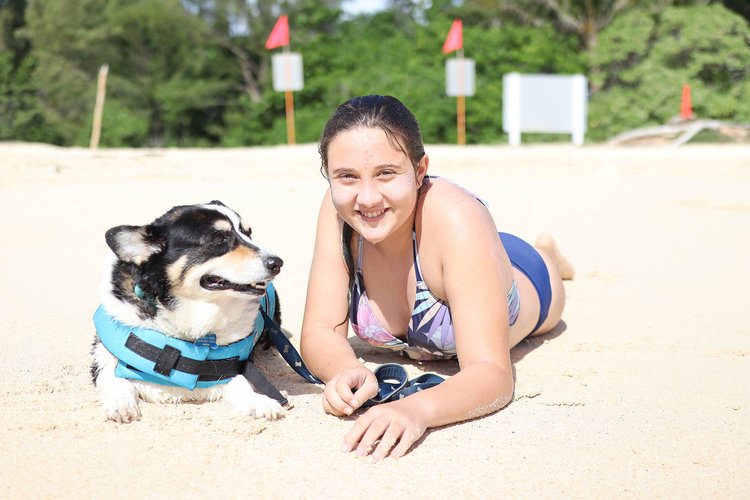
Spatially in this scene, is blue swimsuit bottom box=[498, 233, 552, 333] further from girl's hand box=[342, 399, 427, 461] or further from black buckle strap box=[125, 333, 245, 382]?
black buckle strap box=[125, 333, 245, 382]

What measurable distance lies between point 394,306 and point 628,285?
97.5 inches

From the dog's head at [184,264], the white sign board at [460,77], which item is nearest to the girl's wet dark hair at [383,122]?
the dog's head at [184,264]

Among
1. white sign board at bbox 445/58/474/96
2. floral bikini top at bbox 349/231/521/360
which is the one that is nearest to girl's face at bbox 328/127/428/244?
floral bikini top at bbox 349/231/521/360

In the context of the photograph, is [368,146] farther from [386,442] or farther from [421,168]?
[386,442]

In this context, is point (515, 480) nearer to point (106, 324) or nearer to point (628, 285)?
point (106, 324)

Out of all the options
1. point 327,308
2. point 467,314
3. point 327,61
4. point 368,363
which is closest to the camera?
Answer: point 467,314

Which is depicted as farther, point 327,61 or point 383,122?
point 327,61

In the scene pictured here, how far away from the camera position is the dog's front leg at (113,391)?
284cm

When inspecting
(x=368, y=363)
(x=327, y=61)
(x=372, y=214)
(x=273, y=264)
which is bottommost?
(x=368, y=363)

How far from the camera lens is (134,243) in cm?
306

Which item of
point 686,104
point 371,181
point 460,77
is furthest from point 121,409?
point 686,104

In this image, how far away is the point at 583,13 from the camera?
2508 centimetres

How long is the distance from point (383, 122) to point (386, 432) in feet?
3.40

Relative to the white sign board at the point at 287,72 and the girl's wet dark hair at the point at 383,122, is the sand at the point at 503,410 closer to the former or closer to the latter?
the girl's wet dark hair at the point at 383,122
